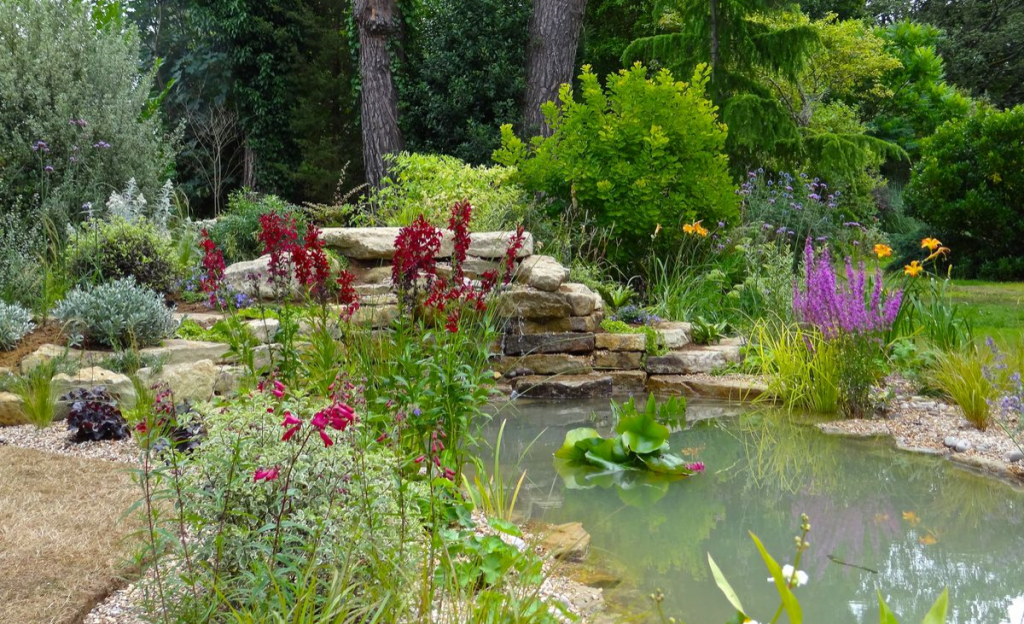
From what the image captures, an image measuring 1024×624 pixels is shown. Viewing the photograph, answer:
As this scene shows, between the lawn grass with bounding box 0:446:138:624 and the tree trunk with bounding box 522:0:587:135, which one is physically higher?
the tree trunk with bounding box 522:0:587:135

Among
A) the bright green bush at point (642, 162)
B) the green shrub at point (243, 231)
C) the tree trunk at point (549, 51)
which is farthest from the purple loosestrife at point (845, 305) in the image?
the tree trunk at point (549, 51)

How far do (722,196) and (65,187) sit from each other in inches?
241

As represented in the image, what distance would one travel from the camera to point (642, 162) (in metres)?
8.05

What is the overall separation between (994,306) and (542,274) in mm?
4866

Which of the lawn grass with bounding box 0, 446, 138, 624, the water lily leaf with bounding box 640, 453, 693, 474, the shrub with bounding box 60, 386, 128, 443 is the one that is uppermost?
the lawn grass with bounding box 0, 446, 138, 624

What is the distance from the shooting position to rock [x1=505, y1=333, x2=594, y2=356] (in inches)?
272

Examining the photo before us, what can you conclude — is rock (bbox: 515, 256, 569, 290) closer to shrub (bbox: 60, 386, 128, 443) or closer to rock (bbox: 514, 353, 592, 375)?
rock (bbox: 514, 353, 592, 375)

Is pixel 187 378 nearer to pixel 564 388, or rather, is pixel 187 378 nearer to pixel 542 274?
pixel 564 388

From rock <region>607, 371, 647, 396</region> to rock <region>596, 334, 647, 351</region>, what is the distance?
20 cm

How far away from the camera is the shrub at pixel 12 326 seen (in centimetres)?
520

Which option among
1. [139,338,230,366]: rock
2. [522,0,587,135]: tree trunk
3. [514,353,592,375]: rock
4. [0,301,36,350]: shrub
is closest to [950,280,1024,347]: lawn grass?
[514,353,592,375]: rock

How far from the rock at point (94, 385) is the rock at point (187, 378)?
100 millimetres

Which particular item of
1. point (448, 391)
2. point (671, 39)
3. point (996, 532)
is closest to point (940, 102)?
point (671, 39)

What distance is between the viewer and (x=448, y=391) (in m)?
2.93
